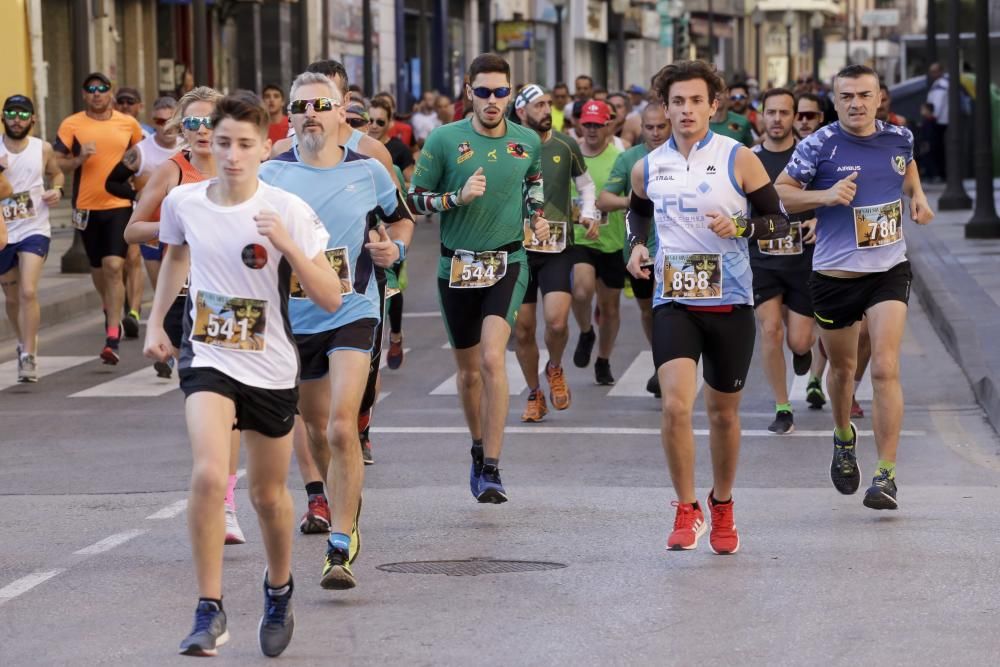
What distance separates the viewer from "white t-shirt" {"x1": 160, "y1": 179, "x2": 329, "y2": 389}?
630 cm

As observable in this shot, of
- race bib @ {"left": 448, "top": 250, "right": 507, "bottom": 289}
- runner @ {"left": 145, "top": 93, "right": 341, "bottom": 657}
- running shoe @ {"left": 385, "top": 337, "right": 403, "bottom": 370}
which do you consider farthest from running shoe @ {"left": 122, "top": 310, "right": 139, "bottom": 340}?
runner @ {"left": 145, "top": 93, "right": 341, "bottom": 657}

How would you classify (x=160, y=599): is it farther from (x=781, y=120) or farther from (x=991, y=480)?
(x=781, y=120)

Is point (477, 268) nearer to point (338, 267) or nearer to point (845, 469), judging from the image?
point (845, 469)

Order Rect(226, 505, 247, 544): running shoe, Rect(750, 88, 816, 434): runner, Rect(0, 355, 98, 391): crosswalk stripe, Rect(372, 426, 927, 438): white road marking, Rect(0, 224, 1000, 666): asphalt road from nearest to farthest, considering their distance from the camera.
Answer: Rect(0, 224, 1000, 666): asphalt road → Rect(226, 505, 247, 544): running shoe → Rect(372, 426, 927, 438): white road marking → Rect(750, 88, 816, 434): runner → Rect(0, 355, 98, 391): crosswalk stripe

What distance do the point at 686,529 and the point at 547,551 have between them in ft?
1.80

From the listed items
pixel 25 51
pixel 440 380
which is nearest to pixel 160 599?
pixel 440 380

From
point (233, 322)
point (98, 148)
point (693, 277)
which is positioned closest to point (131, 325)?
point (98, 148)

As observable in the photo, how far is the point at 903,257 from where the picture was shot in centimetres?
933

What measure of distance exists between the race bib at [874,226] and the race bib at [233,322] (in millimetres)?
3795

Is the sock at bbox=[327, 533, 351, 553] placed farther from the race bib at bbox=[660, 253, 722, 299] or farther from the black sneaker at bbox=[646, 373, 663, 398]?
the black sneaker at bbox=[646, 373, 663, 398]

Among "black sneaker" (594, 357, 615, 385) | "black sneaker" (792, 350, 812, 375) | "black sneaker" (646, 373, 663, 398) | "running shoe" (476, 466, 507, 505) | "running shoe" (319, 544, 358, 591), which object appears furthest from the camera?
"black sneaker" (594, 357, 615, 385)

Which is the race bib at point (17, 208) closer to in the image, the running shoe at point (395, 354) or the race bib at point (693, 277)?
the running shoe at point (395, 354)

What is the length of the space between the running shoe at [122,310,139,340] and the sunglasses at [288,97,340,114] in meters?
9.34

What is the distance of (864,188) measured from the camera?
367 inches
